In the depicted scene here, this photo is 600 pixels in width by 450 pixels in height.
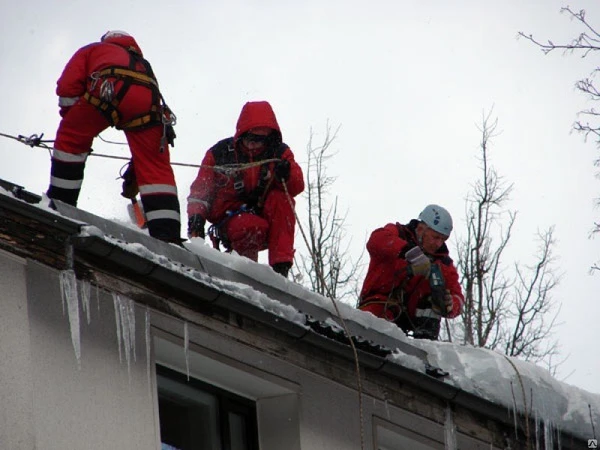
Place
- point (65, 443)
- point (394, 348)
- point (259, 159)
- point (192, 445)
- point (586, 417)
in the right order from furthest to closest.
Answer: point (259, 159) → point (586, 417) → point (394, 348) → point (192, 445) → point (65, 443)

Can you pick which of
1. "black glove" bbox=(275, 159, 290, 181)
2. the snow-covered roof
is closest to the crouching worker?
"black glove" bbox=(275, 159, 290, 181)

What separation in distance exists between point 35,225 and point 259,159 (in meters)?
3.61

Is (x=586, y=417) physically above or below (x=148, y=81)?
below

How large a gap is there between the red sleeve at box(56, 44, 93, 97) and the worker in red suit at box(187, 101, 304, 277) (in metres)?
1.40

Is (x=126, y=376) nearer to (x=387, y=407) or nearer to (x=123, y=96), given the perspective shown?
(x=387, y=407)

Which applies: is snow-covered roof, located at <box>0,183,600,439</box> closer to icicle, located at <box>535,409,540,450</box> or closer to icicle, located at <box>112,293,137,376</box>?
icicle, located at <box>535,409,540,450</box>

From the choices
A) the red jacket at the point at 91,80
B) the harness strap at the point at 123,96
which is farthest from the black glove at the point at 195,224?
the red jacket at the point at 91,80

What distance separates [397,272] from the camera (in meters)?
10.9

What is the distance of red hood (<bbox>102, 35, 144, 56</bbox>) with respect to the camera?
9.62 m

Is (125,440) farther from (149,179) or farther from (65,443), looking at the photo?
(149,179)

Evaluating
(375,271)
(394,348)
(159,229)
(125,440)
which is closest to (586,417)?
(394,348)

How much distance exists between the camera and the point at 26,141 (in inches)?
366

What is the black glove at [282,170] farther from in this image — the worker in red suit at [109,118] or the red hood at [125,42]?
the red hood at [125,42]

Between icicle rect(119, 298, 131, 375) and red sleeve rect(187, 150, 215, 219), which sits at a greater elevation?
red sleeve rect(187, 150, 215, 219)
